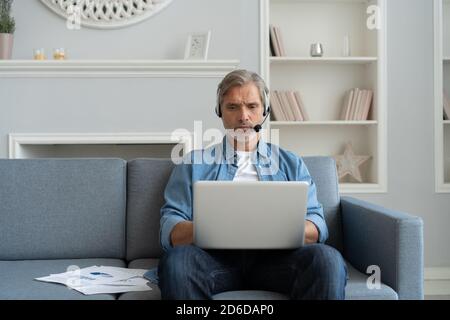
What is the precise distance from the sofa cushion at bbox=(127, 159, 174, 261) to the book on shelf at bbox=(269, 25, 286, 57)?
1692 millimetres

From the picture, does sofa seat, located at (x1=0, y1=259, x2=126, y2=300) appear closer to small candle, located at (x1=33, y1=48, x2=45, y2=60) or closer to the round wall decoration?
small candle, located at (x1=33, y1=48, x2=45, y2=60)

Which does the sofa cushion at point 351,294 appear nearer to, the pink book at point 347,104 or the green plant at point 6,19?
the pink book at point 347,104

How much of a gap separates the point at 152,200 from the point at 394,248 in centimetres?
91

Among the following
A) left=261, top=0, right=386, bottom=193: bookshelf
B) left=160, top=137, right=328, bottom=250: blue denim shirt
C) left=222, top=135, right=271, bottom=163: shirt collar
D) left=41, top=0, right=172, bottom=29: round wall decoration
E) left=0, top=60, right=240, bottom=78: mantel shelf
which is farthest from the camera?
left=261, top=0, right=386, bottom=193: bookshelf

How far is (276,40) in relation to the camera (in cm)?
404

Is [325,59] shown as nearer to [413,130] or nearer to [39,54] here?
[413,130]

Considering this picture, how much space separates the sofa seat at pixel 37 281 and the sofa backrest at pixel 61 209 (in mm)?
61

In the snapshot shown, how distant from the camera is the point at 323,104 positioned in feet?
14.0

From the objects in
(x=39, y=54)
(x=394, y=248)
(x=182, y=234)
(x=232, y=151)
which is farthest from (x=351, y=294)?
(x=39, y=54)

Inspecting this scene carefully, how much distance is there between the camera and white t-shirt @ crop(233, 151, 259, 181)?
2.40 m

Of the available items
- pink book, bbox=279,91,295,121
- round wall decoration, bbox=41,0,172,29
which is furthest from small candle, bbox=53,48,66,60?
pink book, bbox=279,91,295,121
